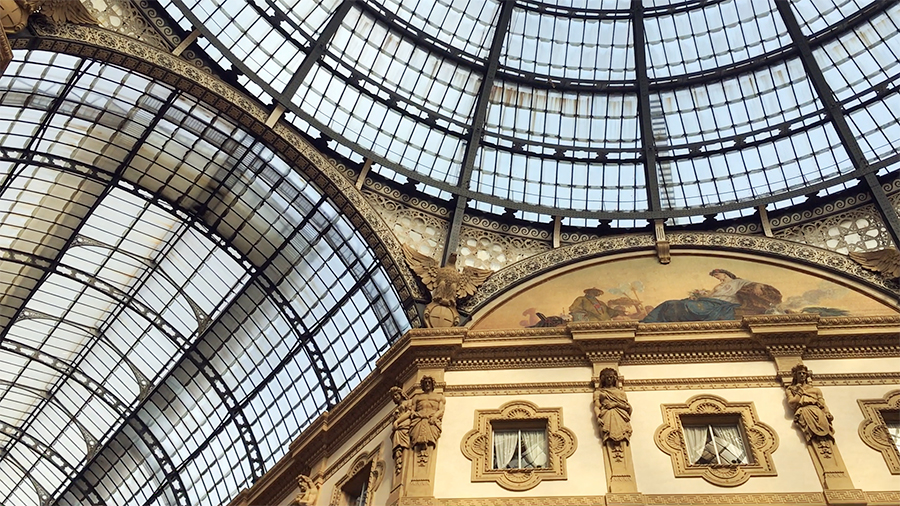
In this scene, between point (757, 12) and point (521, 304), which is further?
point (757, 12)

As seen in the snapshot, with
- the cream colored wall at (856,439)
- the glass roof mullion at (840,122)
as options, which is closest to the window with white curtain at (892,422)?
the cream colored wall at (856,439)

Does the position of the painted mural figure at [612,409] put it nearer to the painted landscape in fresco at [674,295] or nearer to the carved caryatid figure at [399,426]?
the painted landscape in fresco at [674,295]

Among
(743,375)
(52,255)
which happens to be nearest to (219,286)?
(52,255)

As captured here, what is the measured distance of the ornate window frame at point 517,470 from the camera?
19.3 meters

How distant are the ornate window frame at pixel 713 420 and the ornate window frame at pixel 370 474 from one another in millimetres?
6941

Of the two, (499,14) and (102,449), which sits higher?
(499,14)

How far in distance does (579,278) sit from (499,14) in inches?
401

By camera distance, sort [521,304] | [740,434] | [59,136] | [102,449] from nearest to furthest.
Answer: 1. [740,434]
2. [521,304]
3. [59,136]
4. [102,449]

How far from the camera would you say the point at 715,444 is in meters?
19.8

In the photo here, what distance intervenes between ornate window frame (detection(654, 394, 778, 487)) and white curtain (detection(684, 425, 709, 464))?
188mm

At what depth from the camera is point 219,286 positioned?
31453 millimetres

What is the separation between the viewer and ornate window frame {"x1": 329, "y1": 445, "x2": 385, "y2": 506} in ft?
67.9

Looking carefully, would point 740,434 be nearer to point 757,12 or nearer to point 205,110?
point 757,12

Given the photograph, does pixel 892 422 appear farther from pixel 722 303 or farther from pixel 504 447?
pixel 504 447
